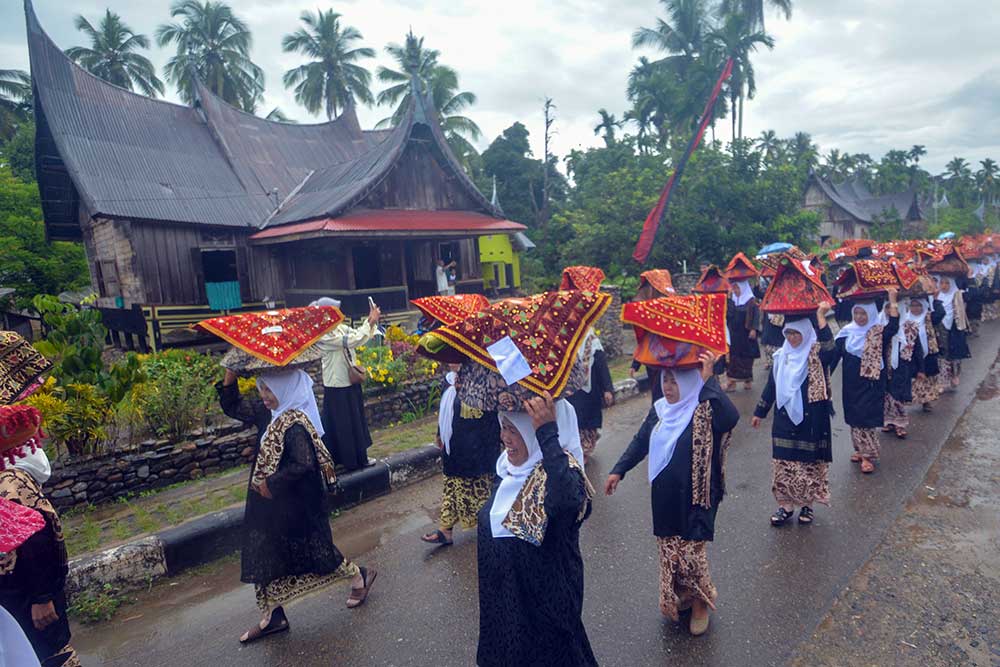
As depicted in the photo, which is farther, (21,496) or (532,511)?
(21,496)

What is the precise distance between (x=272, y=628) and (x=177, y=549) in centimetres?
146

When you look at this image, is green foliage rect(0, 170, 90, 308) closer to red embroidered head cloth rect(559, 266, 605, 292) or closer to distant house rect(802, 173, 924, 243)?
red embroidered head cloth rect(559, 266, 605, 292)

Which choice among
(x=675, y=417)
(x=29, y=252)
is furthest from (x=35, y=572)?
(x=29, y=252)

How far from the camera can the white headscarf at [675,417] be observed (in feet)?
10.5

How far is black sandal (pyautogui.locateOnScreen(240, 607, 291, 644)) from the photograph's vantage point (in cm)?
350

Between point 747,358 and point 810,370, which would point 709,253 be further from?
point 810,370

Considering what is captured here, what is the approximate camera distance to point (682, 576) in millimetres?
3293

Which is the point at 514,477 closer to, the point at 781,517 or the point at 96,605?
the point at 781,517

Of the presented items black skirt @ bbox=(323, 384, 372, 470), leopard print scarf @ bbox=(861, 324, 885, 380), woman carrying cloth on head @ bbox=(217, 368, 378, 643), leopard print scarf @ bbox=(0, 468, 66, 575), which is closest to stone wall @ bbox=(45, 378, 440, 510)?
black skirt @ bbox=(323, 384, 372, 470)

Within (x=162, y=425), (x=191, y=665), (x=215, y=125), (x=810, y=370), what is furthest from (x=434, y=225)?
(x=191, y=665)

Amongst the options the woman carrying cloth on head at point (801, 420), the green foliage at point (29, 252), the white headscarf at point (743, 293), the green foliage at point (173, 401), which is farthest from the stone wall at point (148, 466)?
the green foliage at point (29, 252)

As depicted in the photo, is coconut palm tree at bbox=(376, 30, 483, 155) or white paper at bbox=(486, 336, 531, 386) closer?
white paper at bbox=(486, 336, 531, 386)

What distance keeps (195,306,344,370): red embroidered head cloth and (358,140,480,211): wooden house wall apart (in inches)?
418

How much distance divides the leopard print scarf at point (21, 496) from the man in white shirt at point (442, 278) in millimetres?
13346
